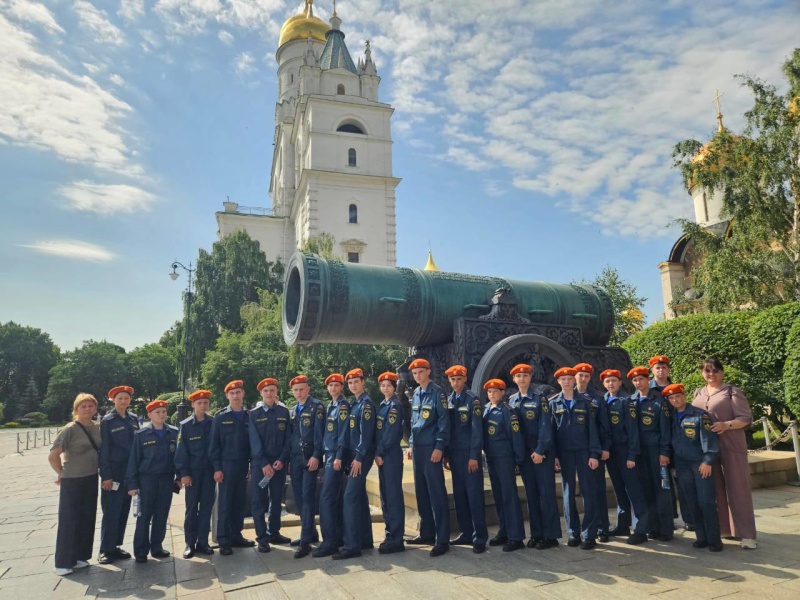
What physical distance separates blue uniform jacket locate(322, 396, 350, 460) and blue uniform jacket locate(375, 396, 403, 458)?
0.83ft

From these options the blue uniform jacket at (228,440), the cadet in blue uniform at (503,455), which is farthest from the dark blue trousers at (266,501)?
the cadet in blue uniform at (503,455)

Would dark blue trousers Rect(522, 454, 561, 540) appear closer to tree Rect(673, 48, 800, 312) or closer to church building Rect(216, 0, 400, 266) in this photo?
tree Rect(673, 48, 800, 312)

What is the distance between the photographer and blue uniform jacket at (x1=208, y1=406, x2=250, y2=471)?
15.7 feet

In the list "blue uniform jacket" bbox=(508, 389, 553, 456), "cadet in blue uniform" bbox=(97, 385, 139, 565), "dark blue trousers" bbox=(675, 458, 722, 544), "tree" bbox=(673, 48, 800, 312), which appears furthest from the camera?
"tree" bbox=(673, 48, 800, 312)

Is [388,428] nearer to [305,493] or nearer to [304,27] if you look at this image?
[305,493]

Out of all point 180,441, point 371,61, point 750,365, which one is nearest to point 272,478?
point 180,441

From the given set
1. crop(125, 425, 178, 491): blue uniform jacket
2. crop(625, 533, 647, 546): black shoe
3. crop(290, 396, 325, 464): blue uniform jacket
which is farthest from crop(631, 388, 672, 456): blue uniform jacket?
crop(125, 425, 178, 491): blue uniform jacket

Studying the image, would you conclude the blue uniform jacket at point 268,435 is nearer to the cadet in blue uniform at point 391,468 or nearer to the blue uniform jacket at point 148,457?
the blue uniform jacket at point 148,457

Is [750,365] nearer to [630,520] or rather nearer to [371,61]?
[630,520]

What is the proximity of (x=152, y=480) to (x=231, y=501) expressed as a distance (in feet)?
2.08

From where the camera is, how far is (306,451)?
4.79 m

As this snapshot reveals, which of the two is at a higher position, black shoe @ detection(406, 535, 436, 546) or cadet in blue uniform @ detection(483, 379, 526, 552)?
cadet in blue uniform @ detection(483, 379, 526, 552)

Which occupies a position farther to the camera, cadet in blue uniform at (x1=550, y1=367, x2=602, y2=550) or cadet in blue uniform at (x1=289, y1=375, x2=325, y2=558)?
cadet in blue uniform at (x1=289, y1=375, x2=325, y2=558)

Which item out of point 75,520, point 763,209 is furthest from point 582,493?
point 763,209
